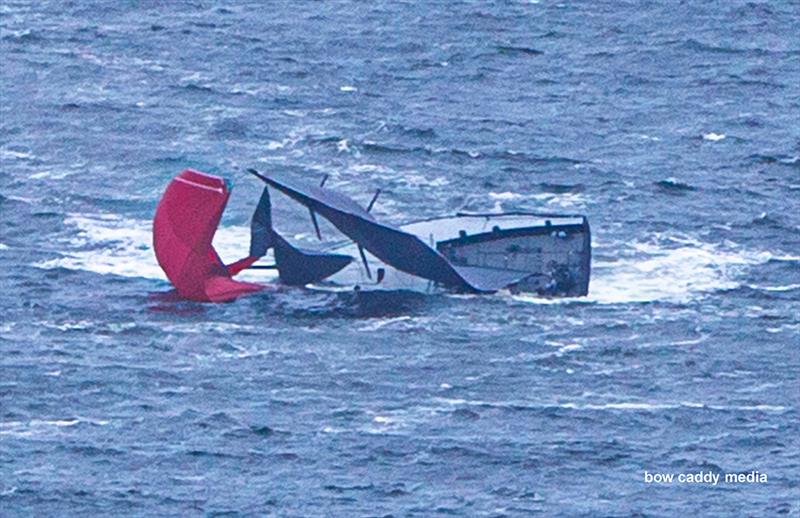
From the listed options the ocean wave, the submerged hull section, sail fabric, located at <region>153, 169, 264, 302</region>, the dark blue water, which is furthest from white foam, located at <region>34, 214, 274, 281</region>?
the ocean wave

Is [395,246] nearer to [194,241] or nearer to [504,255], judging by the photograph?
[504,255]

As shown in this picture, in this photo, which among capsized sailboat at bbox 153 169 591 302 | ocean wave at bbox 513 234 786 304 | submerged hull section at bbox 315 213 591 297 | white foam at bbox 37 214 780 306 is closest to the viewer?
ocean wave at bbox 513 234 786 304

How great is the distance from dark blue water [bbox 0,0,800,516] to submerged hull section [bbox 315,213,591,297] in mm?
1428

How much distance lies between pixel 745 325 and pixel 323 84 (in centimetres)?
4707

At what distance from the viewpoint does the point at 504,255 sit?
121062 mm

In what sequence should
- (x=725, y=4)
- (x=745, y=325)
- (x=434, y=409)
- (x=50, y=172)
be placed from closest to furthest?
1. (x=434, y=409)
2. (x=745, y=325)
3. (x=50, y=172)
4. (x=725, y=4)

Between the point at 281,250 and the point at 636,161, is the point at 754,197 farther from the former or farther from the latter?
A: the point at 281,250

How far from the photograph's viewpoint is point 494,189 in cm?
13512

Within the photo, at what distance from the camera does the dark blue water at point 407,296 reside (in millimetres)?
A: 96688

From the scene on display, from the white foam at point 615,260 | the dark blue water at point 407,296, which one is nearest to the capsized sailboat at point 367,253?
the dark blue water at point 407,296

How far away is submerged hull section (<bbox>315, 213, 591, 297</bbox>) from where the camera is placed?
4683 inches

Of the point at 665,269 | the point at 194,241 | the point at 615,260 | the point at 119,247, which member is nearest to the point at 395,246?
the point at 194,241

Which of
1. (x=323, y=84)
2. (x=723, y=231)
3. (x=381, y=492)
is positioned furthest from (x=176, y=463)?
(x=323, y=84)

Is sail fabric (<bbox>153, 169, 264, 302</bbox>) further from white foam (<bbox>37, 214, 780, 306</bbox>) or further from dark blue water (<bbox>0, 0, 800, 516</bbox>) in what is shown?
white foam (<bbox>37, 214, 780, 306</bbox>)
